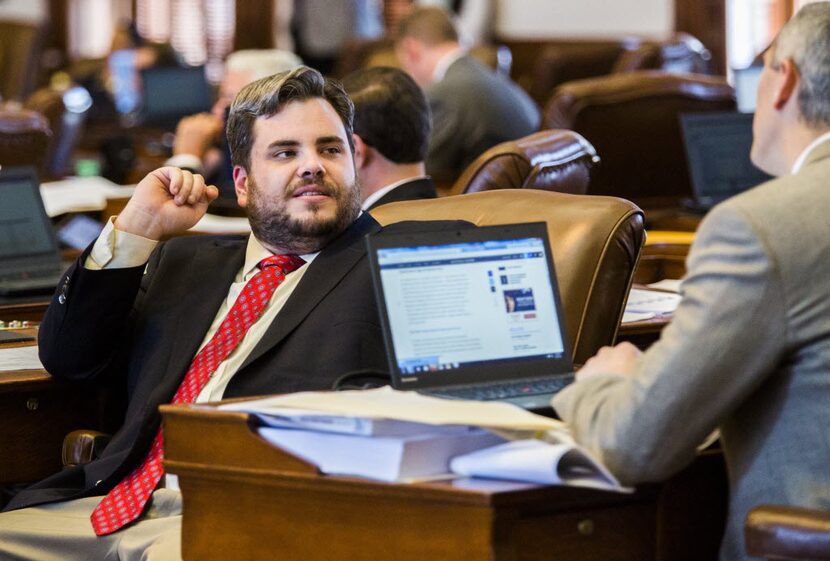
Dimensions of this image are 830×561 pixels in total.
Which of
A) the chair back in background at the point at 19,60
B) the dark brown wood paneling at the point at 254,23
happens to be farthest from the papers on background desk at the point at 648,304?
the dark brown wood paneling at the point at 254,23

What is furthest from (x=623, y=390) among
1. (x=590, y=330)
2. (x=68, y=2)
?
(x=68, y=2)

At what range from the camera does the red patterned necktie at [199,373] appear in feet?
8.02

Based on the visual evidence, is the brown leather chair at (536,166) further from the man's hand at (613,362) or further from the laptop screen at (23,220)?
the man's hand at (613,362)

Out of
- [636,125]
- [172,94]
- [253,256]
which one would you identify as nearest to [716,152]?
[636,125]

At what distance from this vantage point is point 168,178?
2756 millimetres

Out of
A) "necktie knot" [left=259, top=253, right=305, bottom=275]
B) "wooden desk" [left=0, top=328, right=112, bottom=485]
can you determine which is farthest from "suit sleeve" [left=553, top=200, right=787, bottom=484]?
"wooden desk" [left=0, top=328, right=112, bottom=485]

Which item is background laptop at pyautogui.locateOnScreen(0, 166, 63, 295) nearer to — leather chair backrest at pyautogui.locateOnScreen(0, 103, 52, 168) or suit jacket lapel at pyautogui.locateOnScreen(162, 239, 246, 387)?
suit jacket lapel at pyautogui.locateOnScreen(162, 239, 246, 387)

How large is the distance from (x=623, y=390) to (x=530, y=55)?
341 inches

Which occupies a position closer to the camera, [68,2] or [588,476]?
[588,476]

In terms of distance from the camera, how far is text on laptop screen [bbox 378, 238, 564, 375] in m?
2.06

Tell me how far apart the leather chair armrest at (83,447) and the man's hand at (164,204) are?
14.4 inches

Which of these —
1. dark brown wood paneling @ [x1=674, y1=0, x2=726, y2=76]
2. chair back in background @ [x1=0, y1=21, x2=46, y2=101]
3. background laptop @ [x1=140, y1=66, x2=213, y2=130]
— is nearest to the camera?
dark brown wood paneling @ [x1=674, y1=0, x2=726, y2=76]

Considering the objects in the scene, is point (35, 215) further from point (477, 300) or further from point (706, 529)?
point (706, 529)

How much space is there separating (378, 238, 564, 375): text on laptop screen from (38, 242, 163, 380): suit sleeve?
0.73m
